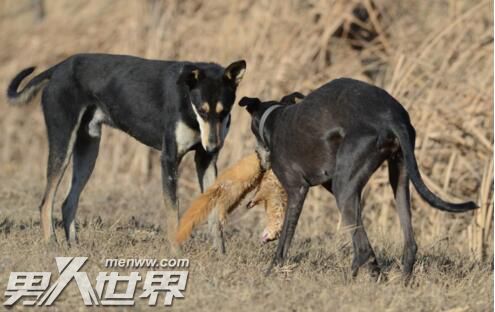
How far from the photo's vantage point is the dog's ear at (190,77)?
779cm

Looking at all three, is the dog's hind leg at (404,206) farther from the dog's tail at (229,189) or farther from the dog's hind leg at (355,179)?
the dog's tail at (229,189)

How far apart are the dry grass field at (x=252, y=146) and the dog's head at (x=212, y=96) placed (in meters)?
0.93

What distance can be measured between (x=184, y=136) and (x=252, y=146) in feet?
16.0

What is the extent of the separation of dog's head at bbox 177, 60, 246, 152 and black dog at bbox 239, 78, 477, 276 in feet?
1.18

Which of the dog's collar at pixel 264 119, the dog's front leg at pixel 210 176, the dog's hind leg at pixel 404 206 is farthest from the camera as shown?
the dog's front leg at pixel 210 176

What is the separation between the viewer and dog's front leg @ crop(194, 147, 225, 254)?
805 centimetres

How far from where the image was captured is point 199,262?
22.9 feet

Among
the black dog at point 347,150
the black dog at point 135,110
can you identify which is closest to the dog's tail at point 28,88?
the black dog at point 135,110

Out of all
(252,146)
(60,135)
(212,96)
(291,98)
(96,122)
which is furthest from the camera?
→ (252,146)

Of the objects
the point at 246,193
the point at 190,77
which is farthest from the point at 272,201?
the point at 190,77

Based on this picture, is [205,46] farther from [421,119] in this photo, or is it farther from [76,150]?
[76,150]

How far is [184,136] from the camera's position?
7922 millimetres

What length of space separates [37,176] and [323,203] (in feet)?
15.1

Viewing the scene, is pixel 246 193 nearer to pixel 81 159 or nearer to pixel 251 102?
pixel 251 102
